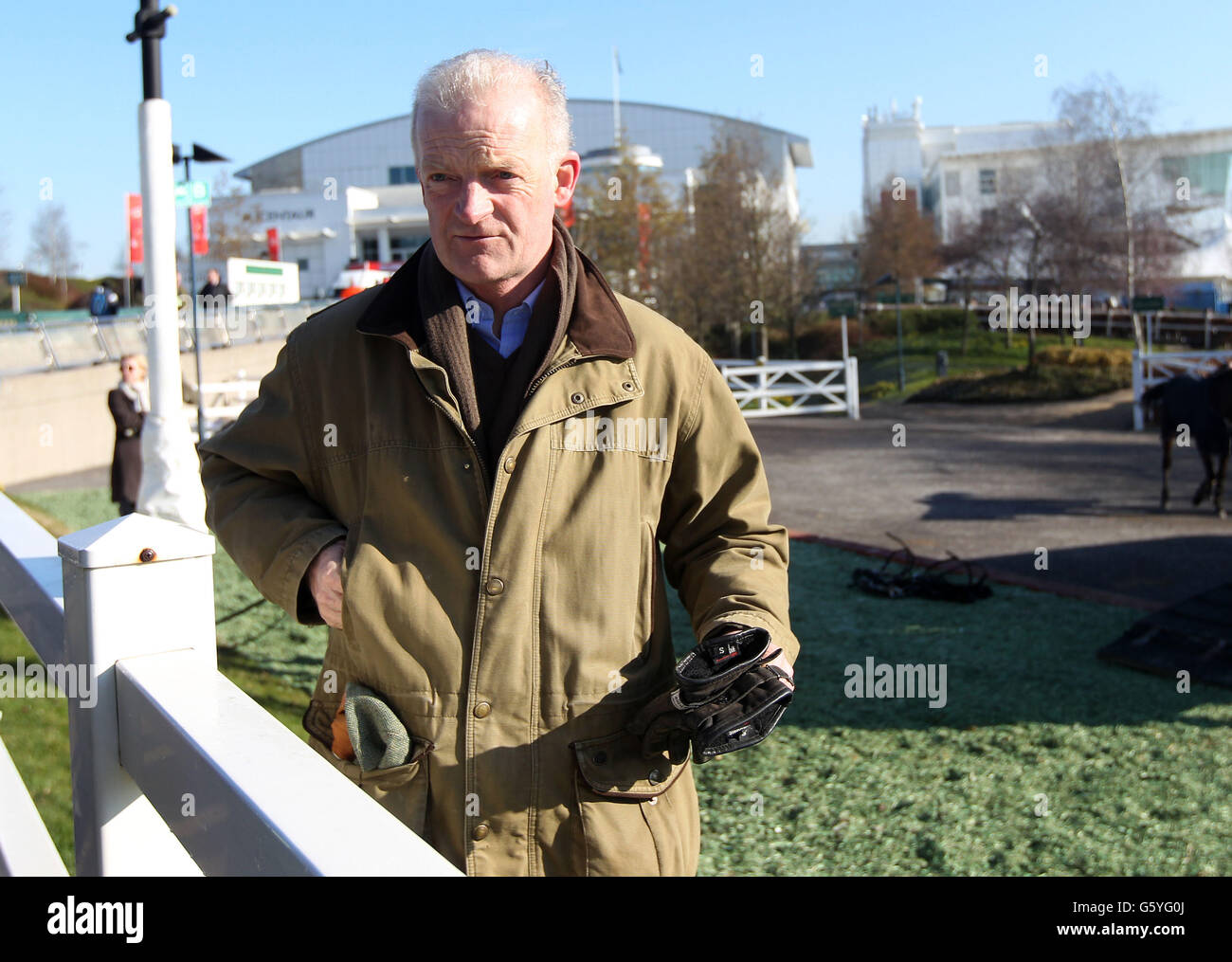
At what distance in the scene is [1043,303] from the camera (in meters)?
34.5

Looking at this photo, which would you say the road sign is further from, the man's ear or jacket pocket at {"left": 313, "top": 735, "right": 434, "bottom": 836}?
jacket pocket at {"left": 313, "top": 735, "right": 434, "bottom": 836}

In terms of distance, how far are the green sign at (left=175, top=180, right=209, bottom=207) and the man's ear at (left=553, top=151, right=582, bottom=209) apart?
9.71 meters

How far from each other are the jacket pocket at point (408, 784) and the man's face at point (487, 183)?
862 millimetres

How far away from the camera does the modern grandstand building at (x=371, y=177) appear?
65.1m

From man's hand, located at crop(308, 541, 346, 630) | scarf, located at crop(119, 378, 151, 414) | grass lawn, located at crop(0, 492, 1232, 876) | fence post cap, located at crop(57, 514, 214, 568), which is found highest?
scarf, located at crop(119, 378, 151, 414)

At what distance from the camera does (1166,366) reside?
2336cm

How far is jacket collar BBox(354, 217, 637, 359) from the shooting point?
2062 millimetres

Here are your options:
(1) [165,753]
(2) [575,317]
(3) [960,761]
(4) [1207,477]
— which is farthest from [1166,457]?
(1) [165,753]

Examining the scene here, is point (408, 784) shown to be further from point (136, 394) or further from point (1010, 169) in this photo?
point (1010, 169)

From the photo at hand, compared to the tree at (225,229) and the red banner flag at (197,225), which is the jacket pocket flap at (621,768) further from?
the tree at (225,229)

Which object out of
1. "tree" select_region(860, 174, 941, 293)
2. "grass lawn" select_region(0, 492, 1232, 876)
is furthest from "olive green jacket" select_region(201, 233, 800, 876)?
"tree" select_region(860, 174, 941, 293)

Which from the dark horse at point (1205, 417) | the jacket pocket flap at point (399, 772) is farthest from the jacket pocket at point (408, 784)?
the dark horse at point (1205, 417)
